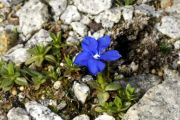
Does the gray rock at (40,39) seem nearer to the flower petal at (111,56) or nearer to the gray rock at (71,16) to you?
the gray rock at (71,16)

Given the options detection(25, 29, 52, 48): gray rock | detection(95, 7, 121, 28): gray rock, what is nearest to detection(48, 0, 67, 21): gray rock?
detection(25, 29, 52, 48): gray rock

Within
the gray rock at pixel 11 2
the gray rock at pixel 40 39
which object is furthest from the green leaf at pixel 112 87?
the gray rock at pixel 11 2

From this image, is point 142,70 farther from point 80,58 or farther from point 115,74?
point 80,58

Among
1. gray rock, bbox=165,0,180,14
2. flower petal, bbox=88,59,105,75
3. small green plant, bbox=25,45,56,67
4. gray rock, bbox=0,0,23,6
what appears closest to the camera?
flower petal, bbox=88,59,105,75

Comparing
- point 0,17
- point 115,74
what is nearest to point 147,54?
point 115,74

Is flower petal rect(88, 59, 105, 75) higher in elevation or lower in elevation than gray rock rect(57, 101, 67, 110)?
higher

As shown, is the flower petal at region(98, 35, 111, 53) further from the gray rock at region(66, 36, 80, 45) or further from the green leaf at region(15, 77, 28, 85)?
the green leaf at region(15, 77, 28, 85)
